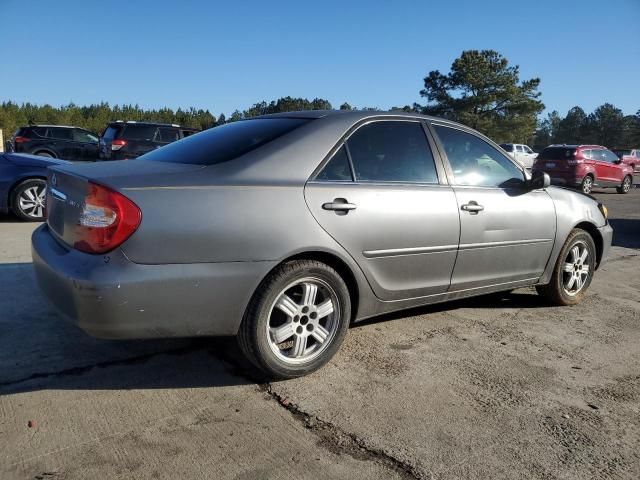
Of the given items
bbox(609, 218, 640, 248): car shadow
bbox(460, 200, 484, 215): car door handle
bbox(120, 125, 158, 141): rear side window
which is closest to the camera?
bbox(460, 200, 484, 215): car door handle

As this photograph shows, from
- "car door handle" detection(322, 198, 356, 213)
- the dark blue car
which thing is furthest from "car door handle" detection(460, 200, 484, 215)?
the dark blue car

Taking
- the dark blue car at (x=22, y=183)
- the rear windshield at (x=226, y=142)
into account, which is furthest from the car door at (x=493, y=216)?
the dark blue car at (x=22, y=183)

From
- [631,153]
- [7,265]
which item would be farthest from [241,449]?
[631,153]

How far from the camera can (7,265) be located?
5391mm

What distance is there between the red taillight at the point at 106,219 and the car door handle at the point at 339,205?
3.51 ft

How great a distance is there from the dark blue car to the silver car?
17.4 feet

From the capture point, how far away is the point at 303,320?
3186mm

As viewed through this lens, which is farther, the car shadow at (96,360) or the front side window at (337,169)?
the front side window at (337,169)

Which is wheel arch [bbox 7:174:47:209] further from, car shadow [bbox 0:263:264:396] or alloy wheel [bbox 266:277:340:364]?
alloy wheel [bbox 266:277:340:364]

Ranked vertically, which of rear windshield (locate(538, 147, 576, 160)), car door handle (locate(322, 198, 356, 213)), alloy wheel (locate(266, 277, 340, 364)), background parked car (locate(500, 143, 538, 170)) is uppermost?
background parked car (locate(500, 143, 538, 170))

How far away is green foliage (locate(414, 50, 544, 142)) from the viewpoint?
52.2 metres

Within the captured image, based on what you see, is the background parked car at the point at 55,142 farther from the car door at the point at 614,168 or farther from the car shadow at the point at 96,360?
the car door at the point at 614,168

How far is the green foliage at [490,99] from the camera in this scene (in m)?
52.2

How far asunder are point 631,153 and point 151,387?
141ft
